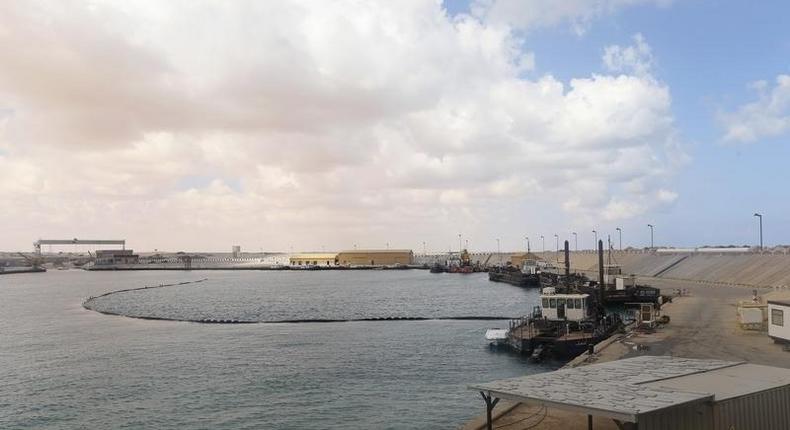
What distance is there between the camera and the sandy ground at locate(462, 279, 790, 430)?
68.7 feet

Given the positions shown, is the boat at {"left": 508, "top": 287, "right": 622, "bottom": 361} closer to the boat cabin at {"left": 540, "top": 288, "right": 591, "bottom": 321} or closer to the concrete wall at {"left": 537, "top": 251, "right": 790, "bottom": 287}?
the boat cabin at {"left": 540, "top": 288, "right": 591, "bottom": 321}

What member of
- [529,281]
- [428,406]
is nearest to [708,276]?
[529,281]

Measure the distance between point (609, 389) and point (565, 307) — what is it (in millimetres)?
38504

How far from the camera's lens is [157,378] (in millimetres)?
42844

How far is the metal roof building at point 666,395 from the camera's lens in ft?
50.3

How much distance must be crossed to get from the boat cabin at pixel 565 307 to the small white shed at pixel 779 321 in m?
16.1

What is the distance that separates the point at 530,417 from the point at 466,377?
19.0 meters

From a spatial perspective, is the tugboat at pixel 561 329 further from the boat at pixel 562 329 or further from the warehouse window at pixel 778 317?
the warehouse window at pixel 778 317

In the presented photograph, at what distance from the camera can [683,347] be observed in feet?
128

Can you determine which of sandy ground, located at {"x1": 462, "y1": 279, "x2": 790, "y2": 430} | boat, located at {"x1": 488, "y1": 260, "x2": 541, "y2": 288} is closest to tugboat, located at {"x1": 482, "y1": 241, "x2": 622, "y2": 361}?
sandy ground, located at {"x1": 462, "y1": 279, "x2": 790, "y2": 430}

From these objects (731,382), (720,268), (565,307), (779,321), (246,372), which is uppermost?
(731,382)

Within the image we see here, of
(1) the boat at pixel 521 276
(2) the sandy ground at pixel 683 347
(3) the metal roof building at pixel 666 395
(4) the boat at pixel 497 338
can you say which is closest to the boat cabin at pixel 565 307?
(4) the boat at pixel 497 338

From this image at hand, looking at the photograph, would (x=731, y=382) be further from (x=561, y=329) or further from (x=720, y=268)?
(x=720, y=268)

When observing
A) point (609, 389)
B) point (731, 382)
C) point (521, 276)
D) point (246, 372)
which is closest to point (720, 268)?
point (521, 276)
